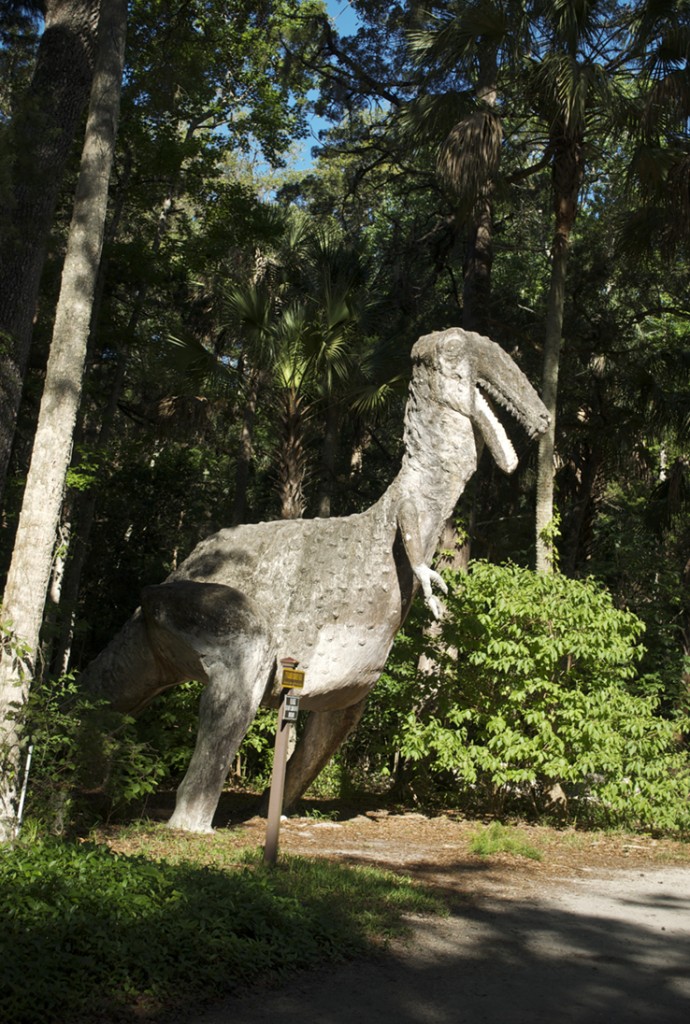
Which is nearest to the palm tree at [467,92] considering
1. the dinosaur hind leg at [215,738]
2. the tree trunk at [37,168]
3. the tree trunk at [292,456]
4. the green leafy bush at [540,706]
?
the tree trunk at [292,456]

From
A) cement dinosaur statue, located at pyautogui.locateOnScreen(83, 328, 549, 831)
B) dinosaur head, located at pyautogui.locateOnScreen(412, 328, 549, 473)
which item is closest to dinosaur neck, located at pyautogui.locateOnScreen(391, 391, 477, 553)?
cement dinosaur statue, located at pyautogui.locateOnScreen(83, 328, 549, 831)

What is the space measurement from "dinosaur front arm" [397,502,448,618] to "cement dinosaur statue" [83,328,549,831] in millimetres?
11

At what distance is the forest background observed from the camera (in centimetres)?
998

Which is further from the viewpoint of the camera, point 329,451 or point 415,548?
point 329,451

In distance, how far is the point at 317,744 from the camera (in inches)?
388

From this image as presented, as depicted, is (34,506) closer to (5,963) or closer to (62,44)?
(5,963)

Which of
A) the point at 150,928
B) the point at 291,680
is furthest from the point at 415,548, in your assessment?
the point at 150,928

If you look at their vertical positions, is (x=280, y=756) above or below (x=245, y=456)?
below

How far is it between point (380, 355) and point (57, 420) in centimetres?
866

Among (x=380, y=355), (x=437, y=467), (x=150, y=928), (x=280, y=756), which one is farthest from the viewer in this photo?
(x=380, y=355)

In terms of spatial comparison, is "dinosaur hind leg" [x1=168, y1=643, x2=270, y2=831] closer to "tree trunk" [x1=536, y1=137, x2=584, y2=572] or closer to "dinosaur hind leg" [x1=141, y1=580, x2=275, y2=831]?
"dinosaur hind leg" [x1=141, y1=580, x2=275, y2=831]

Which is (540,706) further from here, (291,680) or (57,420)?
(57,420)

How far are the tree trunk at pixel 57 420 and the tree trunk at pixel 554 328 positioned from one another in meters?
6.46

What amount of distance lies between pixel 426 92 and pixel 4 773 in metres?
10.8
